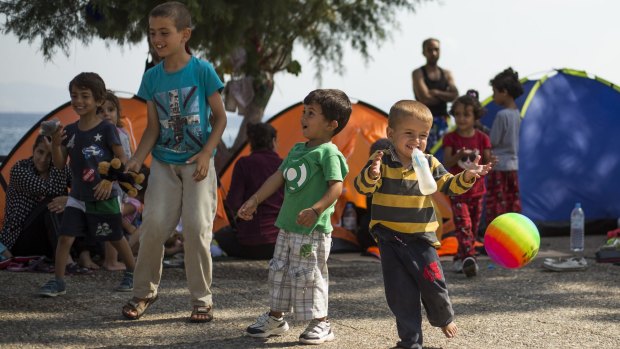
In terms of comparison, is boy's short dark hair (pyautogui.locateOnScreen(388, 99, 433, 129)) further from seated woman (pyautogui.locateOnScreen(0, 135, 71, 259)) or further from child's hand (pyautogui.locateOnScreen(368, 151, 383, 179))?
seated woman (pyautogui.locateOnScreen(0, 135, 71, 259))

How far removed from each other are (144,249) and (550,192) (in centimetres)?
583

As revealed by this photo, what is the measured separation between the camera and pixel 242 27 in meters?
10.2

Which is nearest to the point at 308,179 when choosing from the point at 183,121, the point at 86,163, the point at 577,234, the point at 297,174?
the point at 297,174

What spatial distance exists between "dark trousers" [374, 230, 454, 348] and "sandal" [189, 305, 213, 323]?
1.12m

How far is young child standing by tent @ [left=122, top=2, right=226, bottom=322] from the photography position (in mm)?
5184

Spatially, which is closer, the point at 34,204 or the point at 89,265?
the point at 89,265

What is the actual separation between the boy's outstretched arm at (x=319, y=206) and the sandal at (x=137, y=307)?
1199mm

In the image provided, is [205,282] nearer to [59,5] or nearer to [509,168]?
[509,168]

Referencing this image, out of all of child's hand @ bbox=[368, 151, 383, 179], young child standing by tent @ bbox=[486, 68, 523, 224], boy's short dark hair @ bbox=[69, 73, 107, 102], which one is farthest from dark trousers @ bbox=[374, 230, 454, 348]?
young child standing by tent @ bbox=[486, 68, 523, 224]

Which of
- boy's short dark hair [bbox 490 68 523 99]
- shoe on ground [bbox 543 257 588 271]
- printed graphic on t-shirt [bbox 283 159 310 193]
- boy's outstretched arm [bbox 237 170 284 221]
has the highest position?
boy's short dark hair [bbox 490 68 523 99]

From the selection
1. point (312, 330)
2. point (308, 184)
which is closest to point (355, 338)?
point (312, 330)

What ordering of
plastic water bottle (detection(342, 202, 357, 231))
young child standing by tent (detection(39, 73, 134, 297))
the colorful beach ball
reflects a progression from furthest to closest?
1. plastic water bottle (detection(342, 202, 357, 231))
2. young child standing by tent (detection(39, 73, 134, 297))
3. the colorful beach ball

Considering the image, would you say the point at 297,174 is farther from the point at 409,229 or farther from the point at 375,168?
the point at 409,229

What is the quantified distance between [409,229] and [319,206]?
0.46 metres
